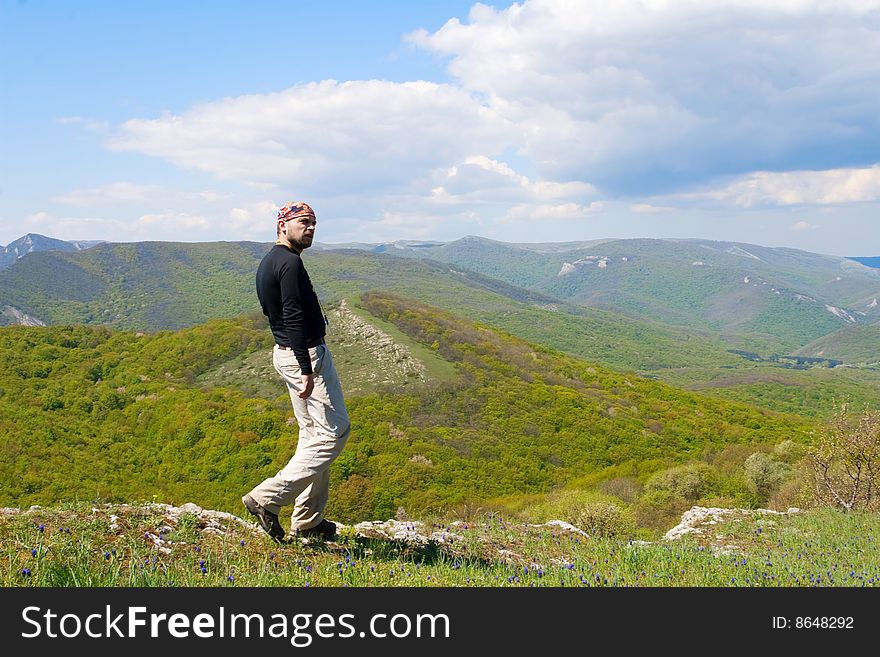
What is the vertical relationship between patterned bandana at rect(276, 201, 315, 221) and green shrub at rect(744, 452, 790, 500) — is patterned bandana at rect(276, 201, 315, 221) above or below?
above

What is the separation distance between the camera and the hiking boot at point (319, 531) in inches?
224

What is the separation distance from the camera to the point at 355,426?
43562 millimetres

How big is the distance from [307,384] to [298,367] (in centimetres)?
26

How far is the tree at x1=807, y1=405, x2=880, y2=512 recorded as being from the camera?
11898 millimetres

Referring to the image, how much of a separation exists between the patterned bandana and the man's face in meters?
0.04

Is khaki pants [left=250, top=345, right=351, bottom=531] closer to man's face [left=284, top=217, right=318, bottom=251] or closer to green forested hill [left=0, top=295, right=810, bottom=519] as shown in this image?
man's face [left=284, top=217, right=318, bottom=251]

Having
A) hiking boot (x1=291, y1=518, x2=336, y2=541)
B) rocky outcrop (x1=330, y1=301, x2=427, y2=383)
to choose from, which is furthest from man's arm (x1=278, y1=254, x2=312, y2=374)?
rocky outcrop (x1=330, y1=301, x2=427, y2=383)

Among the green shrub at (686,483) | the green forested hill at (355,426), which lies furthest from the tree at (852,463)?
the green forested hill at (355,426)

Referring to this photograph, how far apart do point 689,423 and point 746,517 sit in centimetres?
5269

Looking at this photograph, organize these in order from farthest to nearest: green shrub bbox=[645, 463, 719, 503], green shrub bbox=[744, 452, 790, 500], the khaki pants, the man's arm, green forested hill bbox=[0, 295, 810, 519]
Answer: green forested hill bbox=[0, 295, 810, 519]
green shrub bbox=[645, 463, 719, 503]
green shrub bbox=[744, 452, 790, 500]
the khaki pants
the man's arm

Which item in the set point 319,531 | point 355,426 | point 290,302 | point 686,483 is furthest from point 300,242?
point 355,426

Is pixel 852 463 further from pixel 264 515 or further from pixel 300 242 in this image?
pixel 300 242

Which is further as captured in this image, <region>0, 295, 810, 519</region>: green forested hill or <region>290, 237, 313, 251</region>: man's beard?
<region>0, 295, 810, 519</region>: green forested hill
